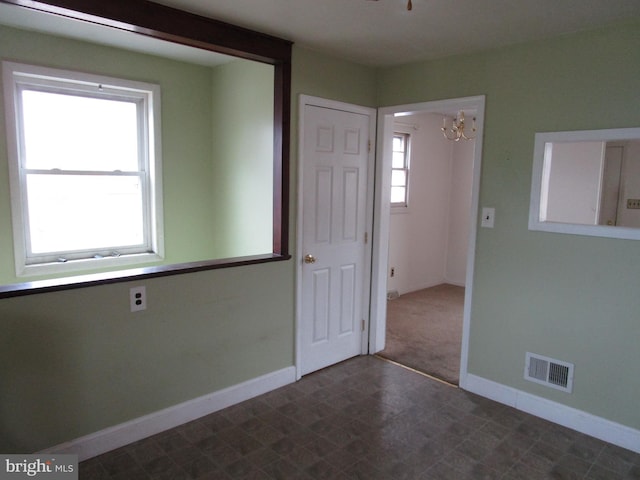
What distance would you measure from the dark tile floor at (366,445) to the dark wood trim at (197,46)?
3.12 feet

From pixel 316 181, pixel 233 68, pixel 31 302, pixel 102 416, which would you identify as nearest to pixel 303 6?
pixel 316 181

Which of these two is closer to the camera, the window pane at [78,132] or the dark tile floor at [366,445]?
the dark tile floor at [366,445]

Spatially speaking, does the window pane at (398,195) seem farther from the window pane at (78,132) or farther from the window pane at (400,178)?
the window pane at (78,132)

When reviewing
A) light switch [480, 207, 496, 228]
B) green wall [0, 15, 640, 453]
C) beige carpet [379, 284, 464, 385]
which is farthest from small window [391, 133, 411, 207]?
light switch [480, 207, 496, 228]

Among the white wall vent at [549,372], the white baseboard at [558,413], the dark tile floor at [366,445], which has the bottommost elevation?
the dark tile floor at [366,445]

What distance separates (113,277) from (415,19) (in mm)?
2116

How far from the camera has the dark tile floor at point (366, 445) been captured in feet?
7.45

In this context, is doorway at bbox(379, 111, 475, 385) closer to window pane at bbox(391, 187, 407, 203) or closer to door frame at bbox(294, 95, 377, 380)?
window pane at bbox(391, 187, 407, 203)

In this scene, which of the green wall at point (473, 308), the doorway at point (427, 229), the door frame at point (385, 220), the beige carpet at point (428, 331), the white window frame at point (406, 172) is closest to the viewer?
the green wall at point (473, 308)

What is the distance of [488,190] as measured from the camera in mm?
2984

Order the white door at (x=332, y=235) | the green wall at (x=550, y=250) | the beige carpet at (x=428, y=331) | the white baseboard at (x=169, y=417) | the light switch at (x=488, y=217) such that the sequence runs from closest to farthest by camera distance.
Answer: the white baseboard at (x=169, y=417), the green wall at (x=550, y=250), the light switch at (x=488, y=217), the white door at (x=332, y=235), the beige carpet at (x=428, y=331)

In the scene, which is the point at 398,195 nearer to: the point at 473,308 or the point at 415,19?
the point at 473,308

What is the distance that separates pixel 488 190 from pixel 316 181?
1.19 meters

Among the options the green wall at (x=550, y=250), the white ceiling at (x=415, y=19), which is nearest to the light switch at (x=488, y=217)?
the green wall at (x=550, y=250)
